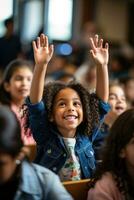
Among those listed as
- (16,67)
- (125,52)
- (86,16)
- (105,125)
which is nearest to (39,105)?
(105,125)

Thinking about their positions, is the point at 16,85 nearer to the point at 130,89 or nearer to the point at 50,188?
the point at 130,89

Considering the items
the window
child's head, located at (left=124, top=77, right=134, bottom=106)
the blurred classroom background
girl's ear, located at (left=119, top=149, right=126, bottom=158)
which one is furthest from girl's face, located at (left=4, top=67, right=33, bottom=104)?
the window

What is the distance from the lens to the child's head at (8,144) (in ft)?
4.83

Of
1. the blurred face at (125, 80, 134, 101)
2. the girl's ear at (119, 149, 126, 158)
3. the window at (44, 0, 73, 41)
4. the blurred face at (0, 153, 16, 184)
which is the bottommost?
the blurred face at (125, 80, 134, 101)

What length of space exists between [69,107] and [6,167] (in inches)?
34.1

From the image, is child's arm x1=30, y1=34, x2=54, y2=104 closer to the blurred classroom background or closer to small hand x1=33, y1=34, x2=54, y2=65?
small hand x1=33, y1=34, x2=54, y2=65

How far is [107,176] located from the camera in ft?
6.18

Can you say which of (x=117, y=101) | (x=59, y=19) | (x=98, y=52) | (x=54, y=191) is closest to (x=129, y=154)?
(x=54, y=191)

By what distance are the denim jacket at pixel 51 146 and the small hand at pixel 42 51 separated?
0.63 ft

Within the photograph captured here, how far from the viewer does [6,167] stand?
148 centimetres

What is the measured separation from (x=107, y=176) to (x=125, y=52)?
6.89 m

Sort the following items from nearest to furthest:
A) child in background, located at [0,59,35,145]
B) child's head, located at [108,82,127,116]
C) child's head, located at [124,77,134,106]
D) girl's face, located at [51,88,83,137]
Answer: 1. girl's face, located at [51,88,83,137]
2. child's head, located at [108,82,127,116]
3. child in background, located at [0,59,35,145]
4. child's head, located at [124,77,134,106]

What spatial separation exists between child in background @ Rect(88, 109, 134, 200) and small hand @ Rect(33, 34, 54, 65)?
1.67ft

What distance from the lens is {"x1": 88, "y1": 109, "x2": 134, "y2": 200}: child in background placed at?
1844 mm
